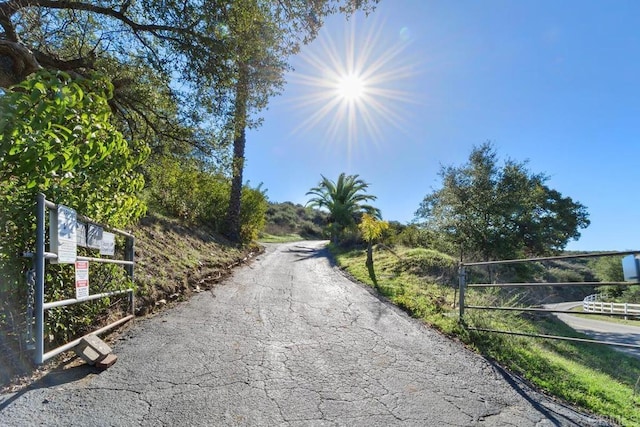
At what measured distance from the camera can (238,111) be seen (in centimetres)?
905

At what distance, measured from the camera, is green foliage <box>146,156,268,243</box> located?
8.96m

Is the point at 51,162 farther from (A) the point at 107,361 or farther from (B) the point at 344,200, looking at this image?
(B) the point at 344,200

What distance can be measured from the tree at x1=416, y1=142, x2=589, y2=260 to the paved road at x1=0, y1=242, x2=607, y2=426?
10.3 metres

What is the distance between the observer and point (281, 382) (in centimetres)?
375

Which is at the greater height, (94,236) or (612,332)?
(94,236)

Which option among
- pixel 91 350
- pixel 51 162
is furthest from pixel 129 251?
pixel 51 162

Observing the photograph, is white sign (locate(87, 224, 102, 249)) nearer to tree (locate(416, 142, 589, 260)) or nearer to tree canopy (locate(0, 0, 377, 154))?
tree canopy (locate(0, 0, 377, 154))

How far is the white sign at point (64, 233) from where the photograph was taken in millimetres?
3365

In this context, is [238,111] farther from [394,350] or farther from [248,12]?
[394,350]

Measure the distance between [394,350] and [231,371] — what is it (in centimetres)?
232

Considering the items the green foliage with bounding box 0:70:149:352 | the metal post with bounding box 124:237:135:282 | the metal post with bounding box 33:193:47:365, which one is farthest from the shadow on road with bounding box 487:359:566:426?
the metal post with bounding box 124:237:135:282

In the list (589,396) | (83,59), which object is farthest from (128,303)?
(589,396)

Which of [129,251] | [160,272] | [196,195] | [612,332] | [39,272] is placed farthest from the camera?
[612,332]

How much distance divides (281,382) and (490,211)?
13775 millimetres
